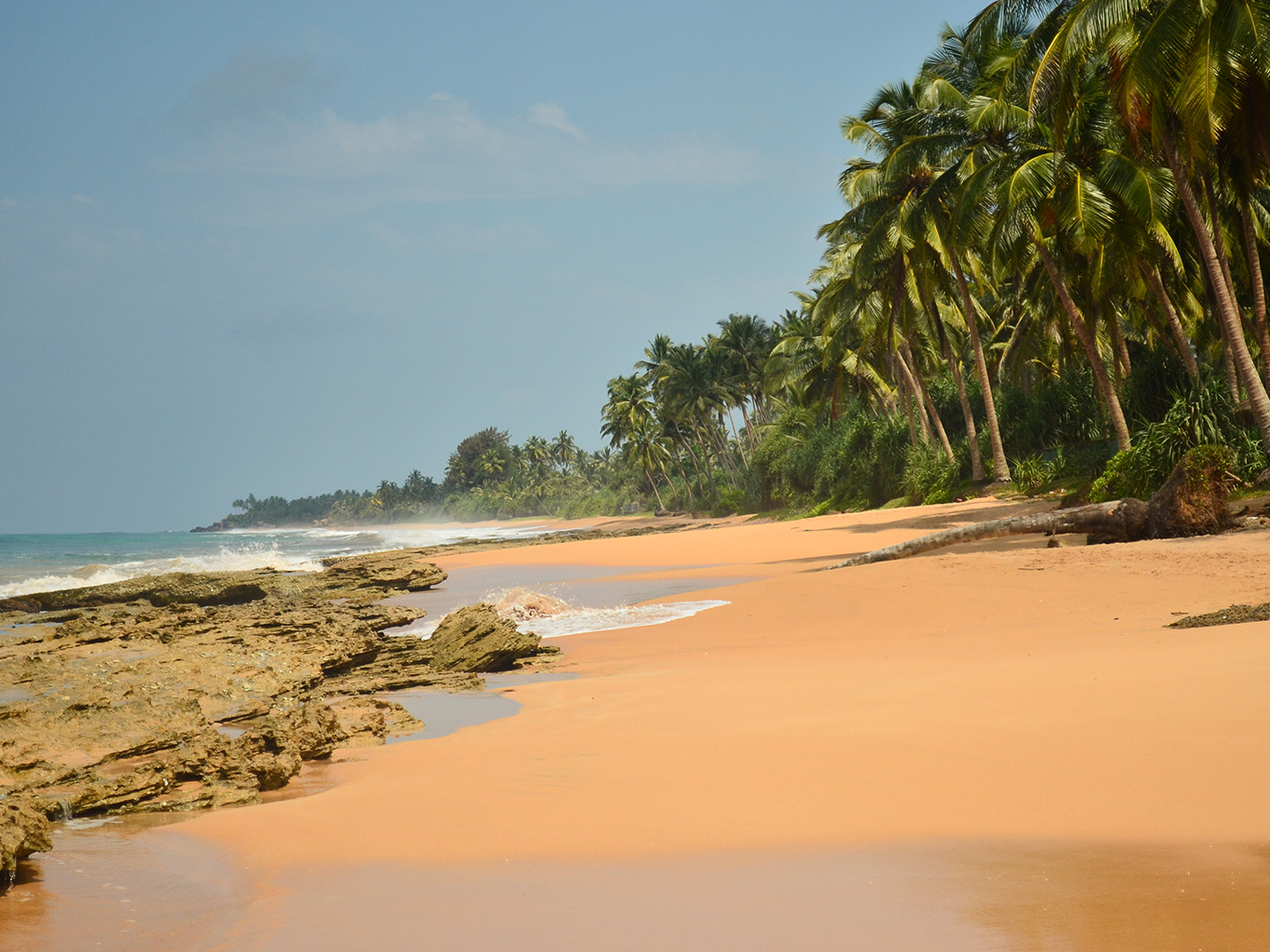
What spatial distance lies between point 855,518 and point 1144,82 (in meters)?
15.0

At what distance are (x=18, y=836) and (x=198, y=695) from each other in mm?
4121

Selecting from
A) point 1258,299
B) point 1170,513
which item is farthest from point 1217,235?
point 1170,513

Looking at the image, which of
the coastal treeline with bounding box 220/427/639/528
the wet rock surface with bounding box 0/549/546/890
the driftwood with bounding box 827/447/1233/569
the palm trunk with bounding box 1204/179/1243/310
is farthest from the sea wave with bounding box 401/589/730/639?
the coastal treeline with bounding box 220/427/639/528

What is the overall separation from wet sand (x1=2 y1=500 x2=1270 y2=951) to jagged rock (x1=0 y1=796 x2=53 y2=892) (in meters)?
0.53

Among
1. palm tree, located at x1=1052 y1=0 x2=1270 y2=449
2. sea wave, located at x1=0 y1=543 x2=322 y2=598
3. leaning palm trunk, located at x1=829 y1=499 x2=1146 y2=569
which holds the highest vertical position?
palm tree, located at x1=1052 y1=0 x2=1270 y2=449

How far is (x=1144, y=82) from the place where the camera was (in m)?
13.0

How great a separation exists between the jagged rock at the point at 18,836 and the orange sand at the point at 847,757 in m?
0.70

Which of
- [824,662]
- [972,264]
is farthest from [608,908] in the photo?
[972,264]

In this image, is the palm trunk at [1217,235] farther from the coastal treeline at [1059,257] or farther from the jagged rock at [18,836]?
the jagged rock at [18,836]

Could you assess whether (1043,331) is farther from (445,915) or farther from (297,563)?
(445,915)

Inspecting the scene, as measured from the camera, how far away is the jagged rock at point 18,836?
129 inches

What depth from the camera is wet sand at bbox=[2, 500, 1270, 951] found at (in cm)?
257

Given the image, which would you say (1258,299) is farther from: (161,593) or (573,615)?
(161,593)

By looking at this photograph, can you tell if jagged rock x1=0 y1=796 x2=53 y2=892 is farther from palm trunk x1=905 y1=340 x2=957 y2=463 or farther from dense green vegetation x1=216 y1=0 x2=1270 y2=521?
palm trunk x1=905 y1=340 x2=957 y2=463
